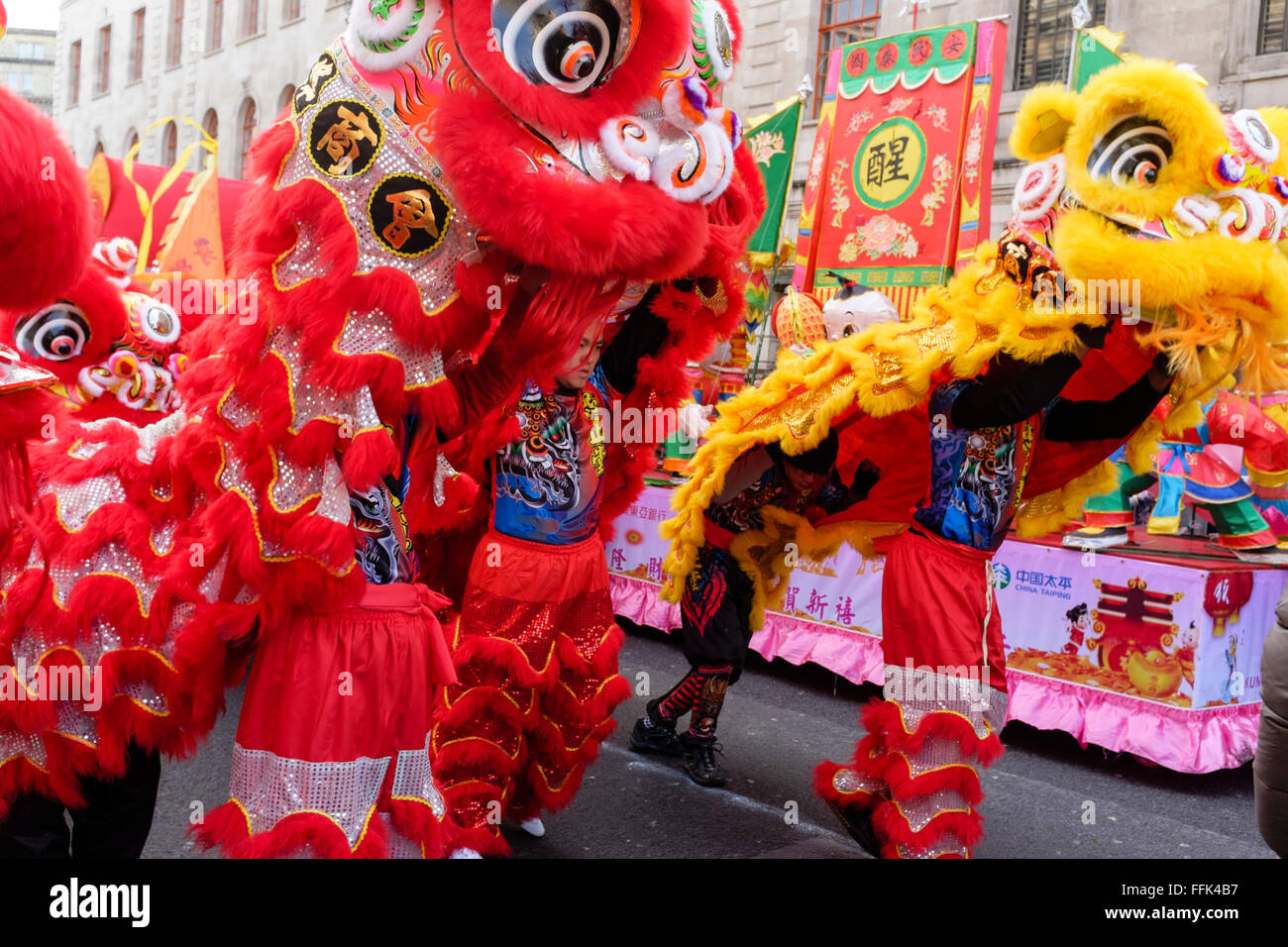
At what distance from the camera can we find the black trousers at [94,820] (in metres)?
1.73

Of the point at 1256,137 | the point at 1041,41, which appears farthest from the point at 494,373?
the point at 1041,41

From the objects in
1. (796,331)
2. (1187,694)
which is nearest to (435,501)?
(1187,694)

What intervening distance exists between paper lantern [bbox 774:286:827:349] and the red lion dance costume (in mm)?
4595

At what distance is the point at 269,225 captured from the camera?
1.68 meters

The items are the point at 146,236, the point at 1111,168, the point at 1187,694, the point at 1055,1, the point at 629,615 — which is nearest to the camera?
the point at 1111,168

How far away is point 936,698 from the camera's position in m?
2.59

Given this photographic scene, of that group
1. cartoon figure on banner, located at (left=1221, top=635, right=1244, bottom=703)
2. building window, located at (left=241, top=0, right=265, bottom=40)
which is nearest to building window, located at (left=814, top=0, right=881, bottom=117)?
building window, located at (left=241, top=0, right=265, bottom=40)

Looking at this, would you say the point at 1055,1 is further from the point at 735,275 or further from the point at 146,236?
the point at 735,275

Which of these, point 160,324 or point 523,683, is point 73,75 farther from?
point 523,683

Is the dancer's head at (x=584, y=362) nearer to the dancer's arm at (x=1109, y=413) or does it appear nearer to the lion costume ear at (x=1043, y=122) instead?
the lion costume ear at (x=1043, y=122)

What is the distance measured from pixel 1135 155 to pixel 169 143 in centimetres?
2284

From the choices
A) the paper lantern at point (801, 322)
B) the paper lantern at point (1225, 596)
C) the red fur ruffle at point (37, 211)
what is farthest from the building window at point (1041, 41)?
the red fur ruffle at point (37, 211)

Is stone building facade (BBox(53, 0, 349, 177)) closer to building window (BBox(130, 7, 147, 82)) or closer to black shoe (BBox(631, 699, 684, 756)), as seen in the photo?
building window (BBox(130, 7, 147, 82))

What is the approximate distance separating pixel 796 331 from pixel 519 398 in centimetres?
395
